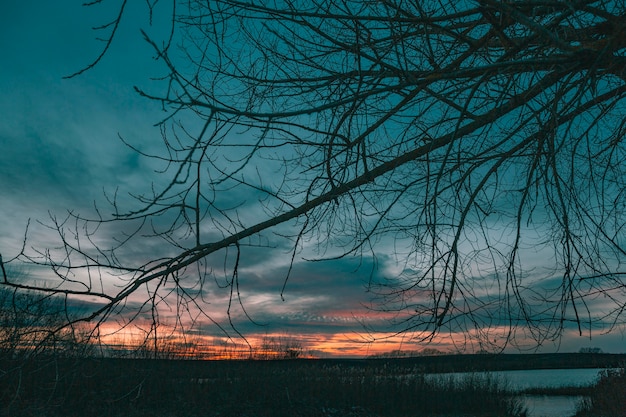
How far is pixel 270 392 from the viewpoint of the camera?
1955 centimetres

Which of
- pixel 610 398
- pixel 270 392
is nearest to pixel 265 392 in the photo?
pixel 270 392

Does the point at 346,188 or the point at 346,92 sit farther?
the point at 346,92

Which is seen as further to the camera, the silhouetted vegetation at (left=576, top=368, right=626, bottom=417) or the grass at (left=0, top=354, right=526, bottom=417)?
the silhouetted vegetation at (left=576, top=368, right=626, bottom=417)

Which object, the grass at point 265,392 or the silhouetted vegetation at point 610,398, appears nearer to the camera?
the grass at point 265,392

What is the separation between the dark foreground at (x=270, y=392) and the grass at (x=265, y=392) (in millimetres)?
38

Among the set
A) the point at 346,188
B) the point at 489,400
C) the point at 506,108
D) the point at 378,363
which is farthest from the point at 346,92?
the point at 378,363

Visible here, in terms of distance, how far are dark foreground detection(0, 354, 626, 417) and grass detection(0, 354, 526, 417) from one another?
0.12 feet

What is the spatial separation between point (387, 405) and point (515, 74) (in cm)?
1955

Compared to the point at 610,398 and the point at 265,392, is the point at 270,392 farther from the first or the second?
the point at 610,398

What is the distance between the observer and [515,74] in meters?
3.41

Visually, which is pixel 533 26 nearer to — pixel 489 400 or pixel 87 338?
pixel 87 338

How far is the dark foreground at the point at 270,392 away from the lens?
1581 centimetres

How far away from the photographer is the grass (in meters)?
15.7

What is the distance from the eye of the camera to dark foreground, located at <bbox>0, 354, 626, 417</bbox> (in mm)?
15812
